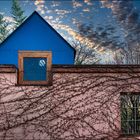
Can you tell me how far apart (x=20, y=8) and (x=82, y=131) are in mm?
31159

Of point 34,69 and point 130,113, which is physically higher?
point 34,69

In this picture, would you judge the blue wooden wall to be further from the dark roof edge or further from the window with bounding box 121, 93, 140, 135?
the window with bounding box 121, 93, 140, 135

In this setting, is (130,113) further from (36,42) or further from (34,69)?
(36,42)

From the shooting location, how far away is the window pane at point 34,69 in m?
9.27

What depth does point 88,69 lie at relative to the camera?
896cm

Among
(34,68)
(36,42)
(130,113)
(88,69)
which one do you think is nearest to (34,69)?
(34,68)

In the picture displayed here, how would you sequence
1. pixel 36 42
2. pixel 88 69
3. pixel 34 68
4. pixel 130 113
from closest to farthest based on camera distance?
pixel 88 69, pixel 130 113, pixel 34 68, pixel 36 42

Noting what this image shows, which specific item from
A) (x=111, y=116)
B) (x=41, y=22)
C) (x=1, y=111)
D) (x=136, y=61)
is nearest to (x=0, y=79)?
(x=1, y=111)

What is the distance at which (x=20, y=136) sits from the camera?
28.6 ft

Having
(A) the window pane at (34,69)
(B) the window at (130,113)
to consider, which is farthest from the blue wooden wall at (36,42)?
(B) the window at (130,113)

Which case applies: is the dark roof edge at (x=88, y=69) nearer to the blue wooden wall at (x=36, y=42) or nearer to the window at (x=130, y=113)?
the window at (x=130, y=113)

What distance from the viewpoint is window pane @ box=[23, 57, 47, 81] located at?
9273 mm

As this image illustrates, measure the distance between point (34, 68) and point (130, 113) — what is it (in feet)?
9.53

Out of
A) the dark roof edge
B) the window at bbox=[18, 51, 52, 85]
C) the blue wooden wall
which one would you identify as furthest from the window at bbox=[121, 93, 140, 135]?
the blue wooden wall
